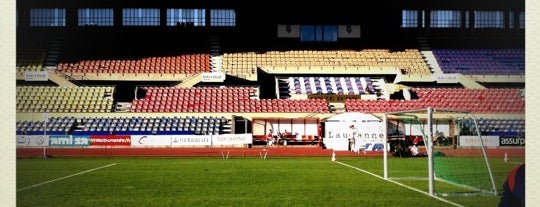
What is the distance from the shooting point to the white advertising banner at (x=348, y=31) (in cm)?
3375

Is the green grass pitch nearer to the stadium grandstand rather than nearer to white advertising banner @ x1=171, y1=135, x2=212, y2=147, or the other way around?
white advertising banner @ x1=171, y1=135, x2=212, y2=147

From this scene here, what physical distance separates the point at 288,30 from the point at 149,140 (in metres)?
12.7

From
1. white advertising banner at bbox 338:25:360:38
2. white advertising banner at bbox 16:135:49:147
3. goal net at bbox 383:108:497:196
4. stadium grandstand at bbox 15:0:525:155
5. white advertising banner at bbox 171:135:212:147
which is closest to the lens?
goal net at bbox 383:108:497:196

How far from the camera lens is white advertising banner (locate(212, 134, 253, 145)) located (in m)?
23.5

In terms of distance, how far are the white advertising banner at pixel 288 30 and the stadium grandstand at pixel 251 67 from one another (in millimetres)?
56

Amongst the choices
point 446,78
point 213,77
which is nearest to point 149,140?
point 213,77

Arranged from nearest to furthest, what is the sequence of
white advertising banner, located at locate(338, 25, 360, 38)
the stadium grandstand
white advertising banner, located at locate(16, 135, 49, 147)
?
white advertising banner, located at locate(16, 135, 49, 147) → the stadium grandstand → white advertising banner, located at locate(338, 25, 360, 38)

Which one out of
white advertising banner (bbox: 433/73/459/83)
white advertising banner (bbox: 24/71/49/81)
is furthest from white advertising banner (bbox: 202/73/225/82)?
white advertising banner (bbox: 433/73/459/83)

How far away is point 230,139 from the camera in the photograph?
23.6 meters

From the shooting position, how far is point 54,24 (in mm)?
32438

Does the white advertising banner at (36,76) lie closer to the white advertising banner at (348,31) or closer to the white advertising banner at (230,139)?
the white advertising banner at (230,139)

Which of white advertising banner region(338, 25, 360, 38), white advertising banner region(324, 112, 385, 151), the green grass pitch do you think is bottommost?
the green grass pitch

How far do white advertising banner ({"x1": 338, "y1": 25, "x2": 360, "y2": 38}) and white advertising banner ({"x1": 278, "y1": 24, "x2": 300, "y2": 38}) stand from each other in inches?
94.8

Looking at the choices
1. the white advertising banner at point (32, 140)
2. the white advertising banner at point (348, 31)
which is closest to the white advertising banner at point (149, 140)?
the white advertising banner at point (32, 140)
